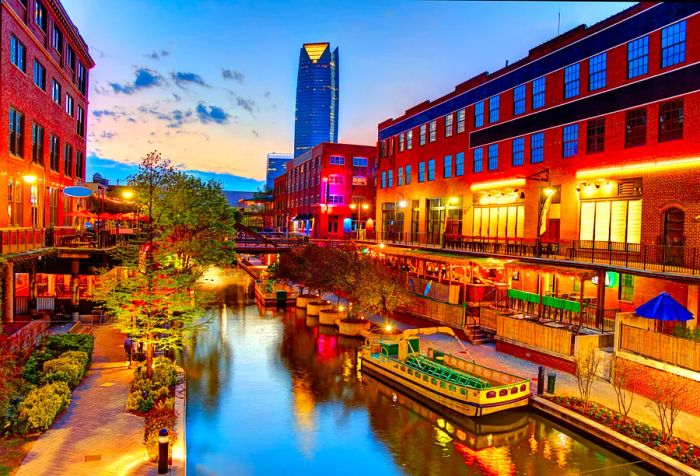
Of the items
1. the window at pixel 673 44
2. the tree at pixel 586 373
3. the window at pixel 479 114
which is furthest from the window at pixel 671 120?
the window at pixel 479 114

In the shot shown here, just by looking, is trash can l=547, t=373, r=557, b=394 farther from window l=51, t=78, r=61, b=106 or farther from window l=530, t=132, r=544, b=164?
window l=51, t=78, r=61, b=106

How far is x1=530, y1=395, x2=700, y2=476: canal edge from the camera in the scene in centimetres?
1469

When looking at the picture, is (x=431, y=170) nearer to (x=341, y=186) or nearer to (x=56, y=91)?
(x=56, y=91)

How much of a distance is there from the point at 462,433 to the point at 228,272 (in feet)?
203

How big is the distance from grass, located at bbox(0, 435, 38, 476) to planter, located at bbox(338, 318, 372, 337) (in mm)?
21419

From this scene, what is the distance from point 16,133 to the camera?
2884 centimetres

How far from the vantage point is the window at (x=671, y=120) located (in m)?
25.5

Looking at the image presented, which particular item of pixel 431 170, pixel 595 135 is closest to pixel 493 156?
pixel 431 170

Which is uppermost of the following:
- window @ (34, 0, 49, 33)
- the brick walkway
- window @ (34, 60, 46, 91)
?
window @ (34, 0, 49, 33)

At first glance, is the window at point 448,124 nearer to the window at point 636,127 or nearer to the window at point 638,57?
the window at point 638,57

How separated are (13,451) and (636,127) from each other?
3076cm

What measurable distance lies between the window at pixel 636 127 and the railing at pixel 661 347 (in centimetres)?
1181

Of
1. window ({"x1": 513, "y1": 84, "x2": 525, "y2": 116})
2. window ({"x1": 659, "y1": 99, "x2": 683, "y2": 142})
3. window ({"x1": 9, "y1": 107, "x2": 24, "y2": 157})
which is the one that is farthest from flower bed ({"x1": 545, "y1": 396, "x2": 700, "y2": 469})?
window ({"x1": 9, "y1": 107, "x2": 24, "y2": 157})

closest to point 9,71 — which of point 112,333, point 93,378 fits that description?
point 112,333
